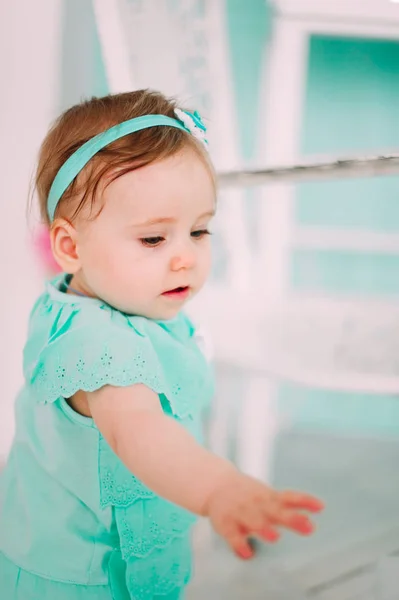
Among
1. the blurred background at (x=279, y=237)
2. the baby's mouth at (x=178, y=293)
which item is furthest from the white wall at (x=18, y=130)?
the baby's mouth at (x=178, y=293)

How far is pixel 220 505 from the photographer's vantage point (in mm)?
381

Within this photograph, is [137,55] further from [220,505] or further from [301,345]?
[220,505]

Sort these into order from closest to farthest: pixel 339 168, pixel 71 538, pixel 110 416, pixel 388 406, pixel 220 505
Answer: pixel 220 505, pixel 110 416, pixel 71 538, pixel 339 168, pixel 388 406

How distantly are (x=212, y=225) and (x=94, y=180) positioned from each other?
1.41 feet

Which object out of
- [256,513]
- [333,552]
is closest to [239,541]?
[256,513]

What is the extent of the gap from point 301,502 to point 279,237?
0.88m

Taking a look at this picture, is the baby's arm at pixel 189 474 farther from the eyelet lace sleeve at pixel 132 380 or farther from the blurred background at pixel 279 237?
the blurred background at pixel 279 237

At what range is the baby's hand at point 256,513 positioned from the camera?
35 cm

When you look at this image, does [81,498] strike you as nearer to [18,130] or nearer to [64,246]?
[64,246]

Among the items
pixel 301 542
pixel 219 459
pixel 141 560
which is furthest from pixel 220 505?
pixel 301 542

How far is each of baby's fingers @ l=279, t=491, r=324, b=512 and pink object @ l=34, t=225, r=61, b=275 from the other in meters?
0.47

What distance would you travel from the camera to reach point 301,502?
13.8 inches

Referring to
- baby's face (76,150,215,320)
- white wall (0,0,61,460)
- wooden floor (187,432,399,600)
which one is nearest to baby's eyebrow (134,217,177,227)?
baby's face (76,150,215,320)

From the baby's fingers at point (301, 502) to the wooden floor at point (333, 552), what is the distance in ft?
1.22
